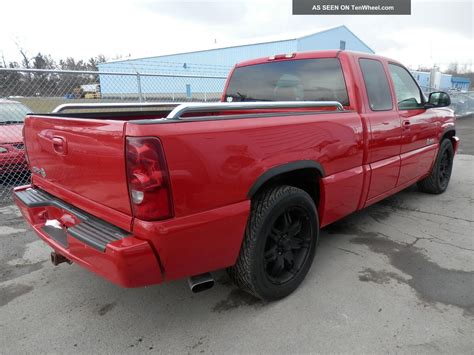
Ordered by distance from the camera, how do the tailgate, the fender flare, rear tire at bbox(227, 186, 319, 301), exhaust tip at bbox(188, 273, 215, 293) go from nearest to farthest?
1. the tailgate
2. exhaust tip at bbox(188, 273, 215, 293)
3. the fender flare
4. rear tire at bbox(227, 186, 319, 301)

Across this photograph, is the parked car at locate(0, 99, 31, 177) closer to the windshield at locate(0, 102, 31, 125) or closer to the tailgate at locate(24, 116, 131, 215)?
the windshield at locate(0, 102, 31, 125)

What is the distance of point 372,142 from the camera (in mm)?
3354

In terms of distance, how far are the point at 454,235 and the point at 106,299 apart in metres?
3.52

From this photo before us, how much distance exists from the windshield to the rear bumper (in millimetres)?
4780

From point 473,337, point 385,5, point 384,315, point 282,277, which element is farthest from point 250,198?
point 385,5

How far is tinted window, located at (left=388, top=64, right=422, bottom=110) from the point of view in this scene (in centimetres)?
397

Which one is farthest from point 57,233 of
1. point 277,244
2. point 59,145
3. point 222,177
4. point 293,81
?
point 293,81

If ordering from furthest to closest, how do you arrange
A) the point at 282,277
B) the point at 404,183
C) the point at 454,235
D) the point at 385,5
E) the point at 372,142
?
the point at 385,5
the point at 404,183
the point at 454,235
the point at 372,142
the point at 282,277

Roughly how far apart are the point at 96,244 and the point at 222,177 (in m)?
0.79

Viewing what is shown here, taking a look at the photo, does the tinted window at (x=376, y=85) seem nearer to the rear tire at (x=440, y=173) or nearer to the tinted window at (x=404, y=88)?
the tinted window at (x=404, y=88)

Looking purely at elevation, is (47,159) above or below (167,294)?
above

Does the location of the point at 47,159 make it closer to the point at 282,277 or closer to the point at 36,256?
the point at 36,256

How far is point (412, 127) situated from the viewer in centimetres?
Result: 405

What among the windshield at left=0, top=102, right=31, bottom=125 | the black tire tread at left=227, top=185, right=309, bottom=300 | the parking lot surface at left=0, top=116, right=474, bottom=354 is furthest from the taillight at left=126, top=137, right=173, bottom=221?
the windshield at left=0, top=102, right=31, bottom=125
